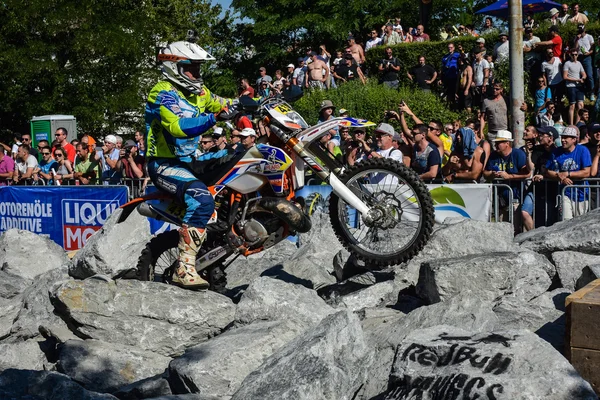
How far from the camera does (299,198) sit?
7742 millimetres

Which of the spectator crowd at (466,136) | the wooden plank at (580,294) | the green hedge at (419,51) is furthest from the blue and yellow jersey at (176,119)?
the green hedge at (419,51)

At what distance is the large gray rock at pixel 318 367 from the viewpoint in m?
5.39

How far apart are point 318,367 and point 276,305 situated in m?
1.56

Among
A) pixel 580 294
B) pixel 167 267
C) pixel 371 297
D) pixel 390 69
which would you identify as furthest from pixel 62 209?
pixel 580 294

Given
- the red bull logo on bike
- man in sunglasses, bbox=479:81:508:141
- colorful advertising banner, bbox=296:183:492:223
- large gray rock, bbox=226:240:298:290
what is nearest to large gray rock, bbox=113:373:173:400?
large gray rock, bbox=226:240:298:290

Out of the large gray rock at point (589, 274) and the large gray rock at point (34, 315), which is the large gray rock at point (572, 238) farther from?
the large gray rock at point (34, 315)

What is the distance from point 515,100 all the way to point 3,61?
1608 cm

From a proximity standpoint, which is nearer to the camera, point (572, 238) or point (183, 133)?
point (183, 133)

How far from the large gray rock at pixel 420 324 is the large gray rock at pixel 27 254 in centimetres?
607

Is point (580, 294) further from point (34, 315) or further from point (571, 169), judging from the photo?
point (34, 315)

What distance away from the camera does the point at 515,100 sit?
1298 cm

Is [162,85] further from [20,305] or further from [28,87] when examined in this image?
[28,87]

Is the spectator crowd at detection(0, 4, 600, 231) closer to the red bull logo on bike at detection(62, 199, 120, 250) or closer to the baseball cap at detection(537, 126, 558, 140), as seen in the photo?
the baseball cap at detection(537, 126, 558, 140)

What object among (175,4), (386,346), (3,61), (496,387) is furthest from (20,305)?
(175,4)
